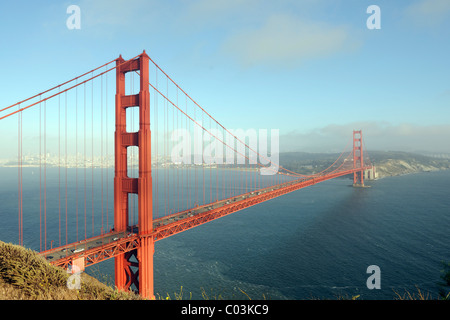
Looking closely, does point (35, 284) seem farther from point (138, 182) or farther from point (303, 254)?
point (303, 254)

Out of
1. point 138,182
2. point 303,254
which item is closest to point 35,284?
point 138,182

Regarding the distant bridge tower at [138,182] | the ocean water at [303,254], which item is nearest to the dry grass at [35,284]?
the distant bridge tower at [138,182]

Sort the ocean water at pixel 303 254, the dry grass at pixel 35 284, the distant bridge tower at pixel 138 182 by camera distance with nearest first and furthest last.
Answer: the dry grass at pixel 35 284 → the distant bridge tower at pixel 138 182 → the ocean water at pixel 303 254

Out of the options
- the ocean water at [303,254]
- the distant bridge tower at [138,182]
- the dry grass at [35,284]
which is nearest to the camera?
the dry grass at [35,284]

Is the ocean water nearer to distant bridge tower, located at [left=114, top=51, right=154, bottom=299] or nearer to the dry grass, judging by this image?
distant bridge tower, located at [left=114, top=51, right=154, bottom=299]

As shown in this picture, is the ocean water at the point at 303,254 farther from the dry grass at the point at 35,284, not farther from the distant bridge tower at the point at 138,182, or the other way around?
the dry grass at the point at 35,284

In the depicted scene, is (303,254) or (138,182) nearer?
(138,182)
